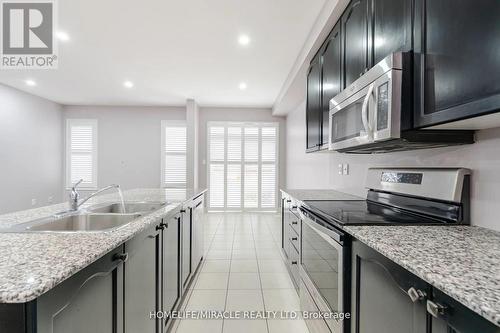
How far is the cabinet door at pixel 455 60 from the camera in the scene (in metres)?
0.80

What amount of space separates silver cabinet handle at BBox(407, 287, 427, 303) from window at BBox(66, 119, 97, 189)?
7.04 metres

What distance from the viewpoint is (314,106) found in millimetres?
2727

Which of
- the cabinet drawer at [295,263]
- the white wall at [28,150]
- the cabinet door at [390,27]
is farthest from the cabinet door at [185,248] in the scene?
the white wall at [28,150]

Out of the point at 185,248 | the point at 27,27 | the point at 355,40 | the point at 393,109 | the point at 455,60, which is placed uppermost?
the point at 27,27

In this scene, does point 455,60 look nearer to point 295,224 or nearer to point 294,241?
point 295,224

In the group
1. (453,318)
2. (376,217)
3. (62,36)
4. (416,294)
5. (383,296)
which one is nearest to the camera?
(453,318)

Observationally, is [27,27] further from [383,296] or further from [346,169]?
[383,296]

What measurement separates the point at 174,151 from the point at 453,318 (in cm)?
624

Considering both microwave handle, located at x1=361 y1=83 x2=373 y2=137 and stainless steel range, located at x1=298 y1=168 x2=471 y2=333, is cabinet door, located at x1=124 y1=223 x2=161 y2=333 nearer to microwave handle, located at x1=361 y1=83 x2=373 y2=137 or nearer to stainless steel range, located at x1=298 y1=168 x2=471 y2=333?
stainless steel range, located at x1=298 y1=168 x2=471 y2=333

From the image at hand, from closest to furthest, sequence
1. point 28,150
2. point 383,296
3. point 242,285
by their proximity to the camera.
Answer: point 383,296 → point 242,285 → point 28,150

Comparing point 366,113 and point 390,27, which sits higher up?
point 390,27

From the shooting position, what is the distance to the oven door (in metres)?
1.27

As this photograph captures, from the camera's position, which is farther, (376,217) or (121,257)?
(376,217)

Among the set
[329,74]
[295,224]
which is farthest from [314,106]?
[295,224]
